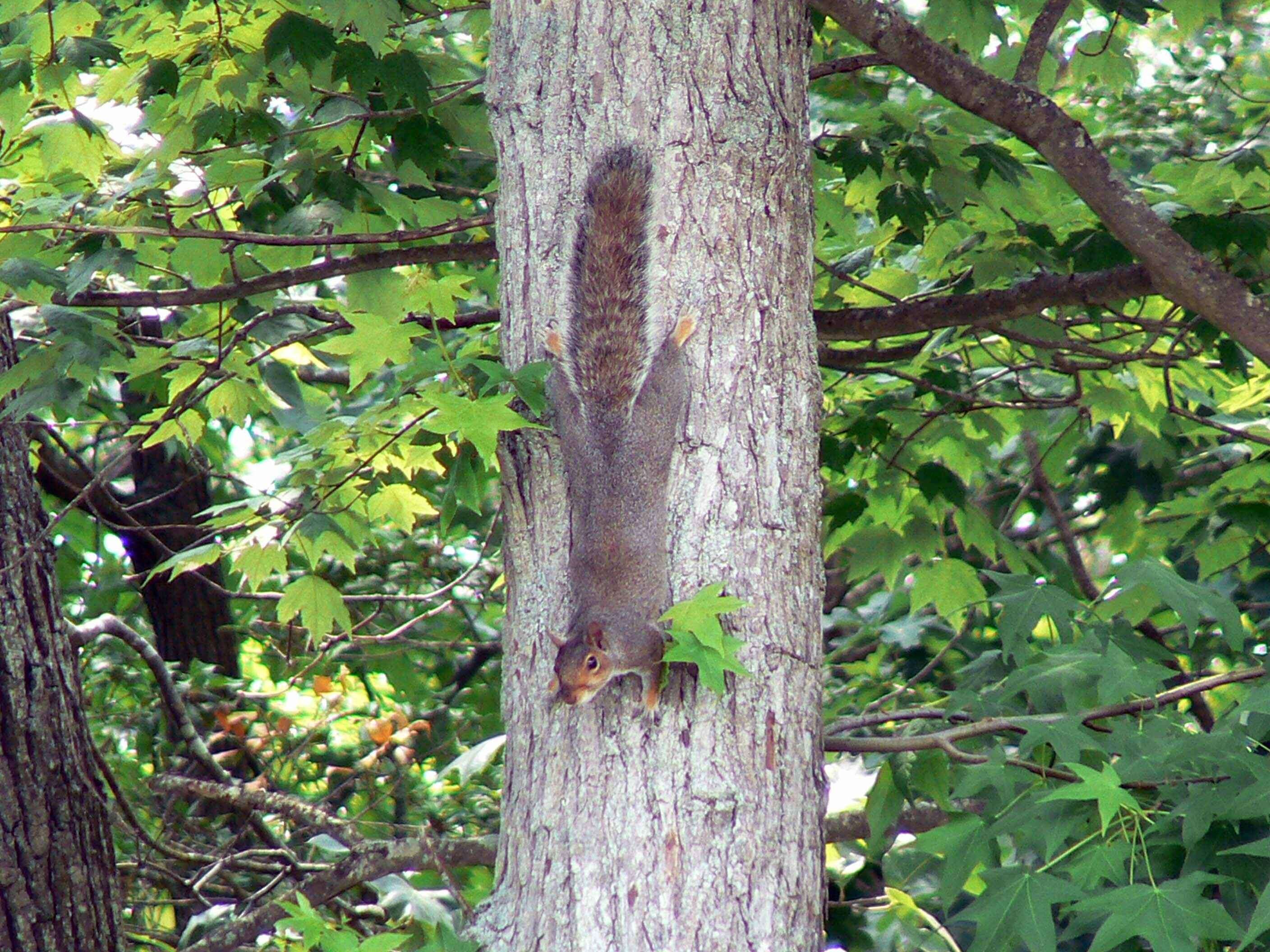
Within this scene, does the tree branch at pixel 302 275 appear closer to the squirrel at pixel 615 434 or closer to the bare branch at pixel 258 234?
the bare branch at pixel 258 234

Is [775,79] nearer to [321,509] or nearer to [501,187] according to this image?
[501,187]

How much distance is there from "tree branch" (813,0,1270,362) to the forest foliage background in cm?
18

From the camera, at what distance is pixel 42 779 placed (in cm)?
246

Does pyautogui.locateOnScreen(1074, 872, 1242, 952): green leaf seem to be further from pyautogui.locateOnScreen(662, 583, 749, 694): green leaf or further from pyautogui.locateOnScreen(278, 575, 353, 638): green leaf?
pyautogui.locateOnScreen(278, 575, 353, 638): green leaf

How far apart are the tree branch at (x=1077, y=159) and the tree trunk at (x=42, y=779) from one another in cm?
195

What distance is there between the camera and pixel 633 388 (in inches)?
69.4

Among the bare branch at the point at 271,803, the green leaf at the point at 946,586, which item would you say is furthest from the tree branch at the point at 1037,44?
the bare branch at the point at 271,803

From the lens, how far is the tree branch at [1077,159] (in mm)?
2061

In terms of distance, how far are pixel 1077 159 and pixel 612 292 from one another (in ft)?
2.96

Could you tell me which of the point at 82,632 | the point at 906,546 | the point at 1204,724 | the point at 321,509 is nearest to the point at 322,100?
the point at 321,509

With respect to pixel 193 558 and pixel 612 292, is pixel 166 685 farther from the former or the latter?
pixel 612 292

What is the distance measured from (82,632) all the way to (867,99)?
8.11 feet

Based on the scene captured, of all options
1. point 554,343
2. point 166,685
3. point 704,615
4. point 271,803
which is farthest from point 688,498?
point 166,685

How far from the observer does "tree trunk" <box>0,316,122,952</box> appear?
240 centimetres
